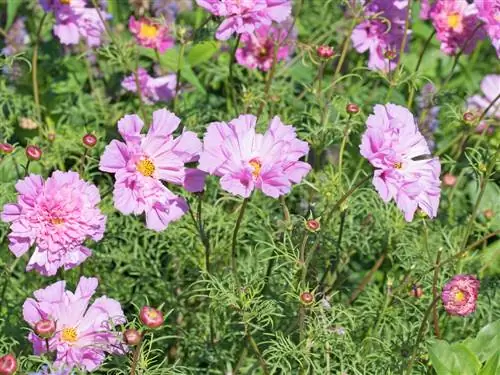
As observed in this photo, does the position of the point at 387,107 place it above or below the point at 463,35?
above

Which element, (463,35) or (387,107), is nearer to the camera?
(387,107)

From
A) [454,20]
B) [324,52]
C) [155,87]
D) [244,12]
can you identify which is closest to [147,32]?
[155,87]

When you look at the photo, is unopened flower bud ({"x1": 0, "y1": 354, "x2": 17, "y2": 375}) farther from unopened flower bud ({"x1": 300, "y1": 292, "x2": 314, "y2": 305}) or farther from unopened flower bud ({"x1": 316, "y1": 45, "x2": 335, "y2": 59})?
unopened flower bud ({"x1": 316, "y1": 45, "x2": 335, "y2": 59})

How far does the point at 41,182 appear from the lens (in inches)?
64.2

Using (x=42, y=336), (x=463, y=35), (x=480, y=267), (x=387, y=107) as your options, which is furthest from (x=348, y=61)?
(x=42, y=336)

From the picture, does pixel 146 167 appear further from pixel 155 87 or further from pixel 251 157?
pixel 155 87

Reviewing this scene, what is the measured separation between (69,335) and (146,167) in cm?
32

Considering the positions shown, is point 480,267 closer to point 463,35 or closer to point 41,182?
point 463,35

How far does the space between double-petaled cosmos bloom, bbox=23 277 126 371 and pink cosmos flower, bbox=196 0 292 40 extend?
0.60 m

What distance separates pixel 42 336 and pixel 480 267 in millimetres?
1132

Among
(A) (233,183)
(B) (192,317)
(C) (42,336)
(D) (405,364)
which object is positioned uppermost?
(A) (233,183)

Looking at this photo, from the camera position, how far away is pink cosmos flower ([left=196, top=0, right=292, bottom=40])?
1.85 metres

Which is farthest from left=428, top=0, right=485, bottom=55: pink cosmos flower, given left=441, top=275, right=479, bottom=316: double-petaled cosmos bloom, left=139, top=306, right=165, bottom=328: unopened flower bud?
left=139, top=306, right=165, bottom=328: unopened flower bud

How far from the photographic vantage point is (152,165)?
1622 millimetres
